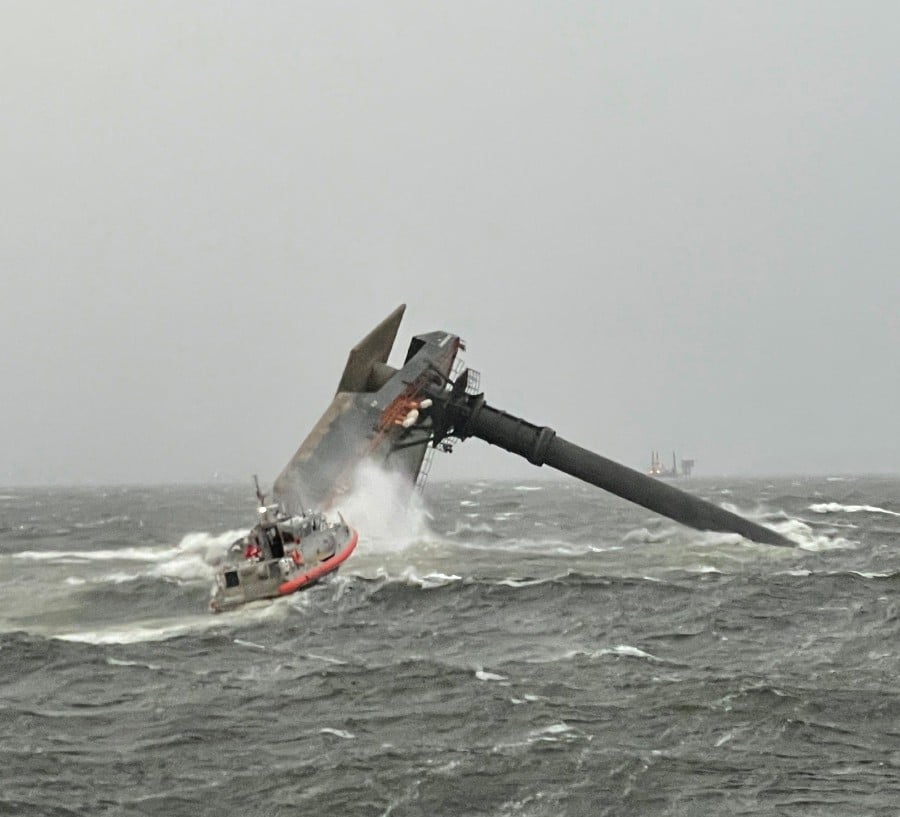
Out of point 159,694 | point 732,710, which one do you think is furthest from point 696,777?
point 159,694

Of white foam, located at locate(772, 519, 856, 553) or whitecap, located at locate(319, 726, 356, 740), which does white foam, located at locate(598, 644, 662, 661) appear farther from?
white foam, located at locate(772, 519, 856, 553)

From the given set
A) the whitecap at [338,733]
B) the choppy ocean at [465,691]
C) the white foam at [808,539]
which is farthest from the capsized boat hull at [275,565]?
the white foam at [808,539]

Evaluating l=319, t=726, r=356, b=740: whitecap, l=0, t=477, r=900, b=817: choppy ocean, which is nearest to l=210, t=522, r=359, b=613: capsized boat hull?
l=0, t=477, r=900, b=817: choppy ocean

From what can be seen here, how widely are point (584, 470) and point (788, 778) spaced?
3948cm

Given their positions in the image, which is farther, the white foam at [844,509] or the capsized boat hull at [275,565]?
the white foam at [844,509]

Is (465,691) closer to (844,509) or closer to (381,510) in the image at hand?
(381,510)

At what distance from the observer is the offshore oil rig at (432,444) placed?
194 ft

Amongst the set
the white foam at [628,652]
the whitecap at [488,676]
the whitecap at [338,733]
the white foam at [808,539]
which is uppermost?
the white foam at [808,539]

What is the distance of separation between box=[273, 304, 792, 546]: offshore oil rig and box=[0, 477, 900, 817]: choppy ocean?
8.44 meters

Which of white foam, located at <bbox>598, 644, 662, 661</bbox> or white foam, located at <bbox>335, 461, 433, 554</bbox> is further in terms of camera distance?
white foam, located at <bbox>335, 461, 433, 554</bbox>

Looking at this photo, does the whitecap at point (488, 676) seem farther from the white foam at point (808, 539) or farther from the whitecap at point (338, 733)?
the white foam at point (808, 539)

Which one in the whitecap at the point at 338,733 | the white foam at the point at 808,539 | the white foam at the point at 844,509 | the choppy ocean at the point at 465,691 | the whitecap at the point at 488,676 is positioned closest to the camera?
the choppy ocean at the point at 465,691

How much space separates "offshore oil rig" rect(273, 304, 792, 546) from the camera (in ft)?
194

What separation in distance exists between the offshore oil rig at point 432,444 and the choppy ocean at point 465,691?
27.7ft
